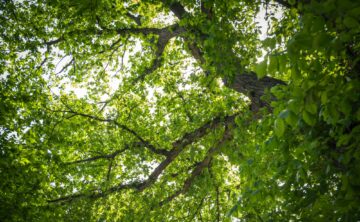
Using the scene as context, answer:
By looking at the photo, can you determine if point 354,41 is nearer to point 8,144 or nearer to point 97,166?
point 8,144

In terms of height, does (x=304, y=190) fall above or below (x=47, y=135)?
below

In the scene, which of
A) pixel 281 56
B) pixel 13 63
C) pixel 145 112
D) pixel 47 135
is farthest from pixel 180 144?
pixel 281 56

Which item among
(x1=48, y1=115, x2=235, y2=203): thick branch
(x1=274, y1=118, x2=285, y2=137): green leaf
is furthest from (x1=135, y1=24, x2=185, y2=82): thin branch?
→ (x1=274, y1=118, x2=285, y2=137): green leaf

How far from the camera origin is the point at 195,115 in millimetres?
8500

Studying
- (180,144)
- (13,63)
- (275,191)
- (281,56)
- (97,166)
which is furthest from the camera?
(97,166)

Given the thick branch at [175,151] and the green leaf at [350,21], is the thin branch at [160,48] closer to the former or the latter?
the thick branch at [175,151]

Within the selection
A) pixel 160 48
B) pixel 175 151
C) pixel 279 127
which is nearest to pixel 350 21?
pixel 279 127

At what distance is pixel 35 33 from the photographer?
7.88 metres

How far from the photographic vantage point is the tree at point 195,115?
2.20 metres

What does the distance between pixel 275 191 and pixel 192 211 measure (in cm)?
609

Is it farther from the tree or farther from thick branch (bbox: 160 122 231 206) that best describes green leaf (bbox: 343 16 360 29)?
thick branch (bbox: 160 122 231 206)

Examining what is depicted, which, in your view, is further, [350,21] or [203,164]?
[203,164]

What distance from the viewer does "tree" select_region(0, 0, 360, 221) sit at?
7.23 ft

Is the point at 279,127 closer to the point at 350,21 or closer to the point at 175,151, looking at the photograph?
the point at 350,21
